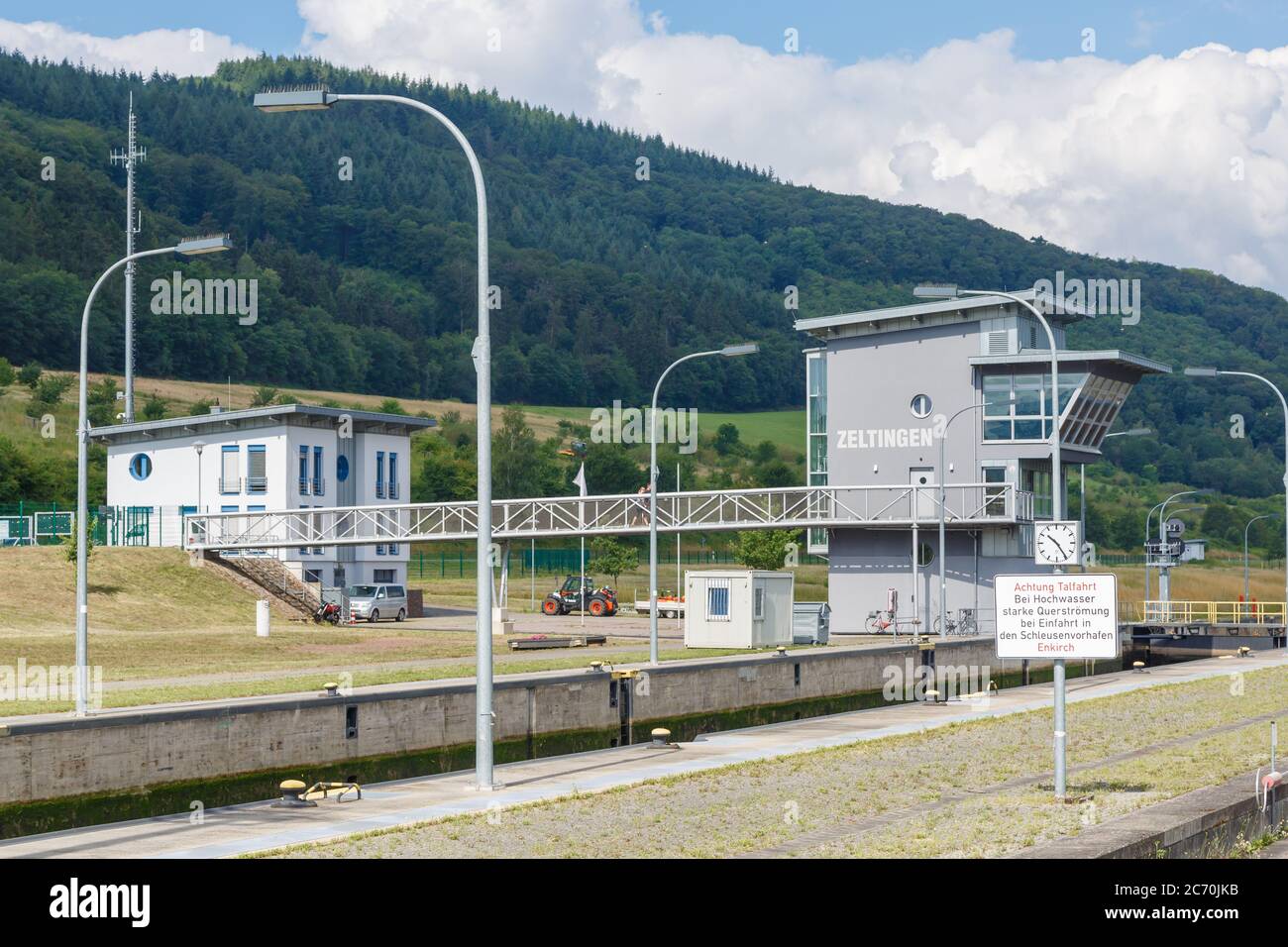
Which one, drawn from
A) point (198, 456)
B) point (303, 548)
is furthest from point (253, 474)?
point (303, 548)

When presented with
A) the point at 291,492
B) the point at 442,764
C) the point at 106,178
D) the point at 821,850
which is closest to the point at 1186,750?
the point at 821,850

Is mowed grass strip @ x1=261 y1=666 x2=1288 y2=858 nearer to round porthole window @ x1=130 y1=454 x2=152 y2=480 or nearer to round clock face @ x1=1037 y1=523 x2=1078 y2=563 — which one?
round clock face @ x1=1037 y1=523 x2=1078 y2=563

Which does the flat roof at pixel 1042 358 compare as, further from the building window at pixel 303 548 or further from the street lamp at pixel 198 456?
the street lamp at pixel 198 456

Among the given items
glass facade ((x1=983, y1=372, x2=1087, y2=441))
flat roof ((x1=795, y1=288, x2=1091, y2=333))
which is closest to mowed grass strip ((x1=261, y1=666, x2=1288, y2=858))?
glass facade ((x1=983, y1=372, x2=1087, y2=441))

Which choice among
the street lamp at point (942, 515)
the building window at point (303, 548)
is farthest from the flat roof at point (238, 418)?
the street lamp at point (942, 515)

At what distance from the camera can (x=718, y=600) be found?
4991 cm

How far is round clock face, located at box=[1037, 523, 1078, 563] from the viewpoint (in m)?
18.1

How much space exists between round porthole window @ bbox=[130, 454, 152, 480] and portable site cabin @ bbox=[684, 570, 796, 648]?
Result: 30.6 m

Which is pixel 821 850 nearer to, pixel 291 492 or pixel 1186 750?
pixel 1186 750

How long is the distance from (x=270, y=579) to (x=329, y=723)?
3816 cm

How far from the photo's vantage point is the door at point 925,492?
61844mm

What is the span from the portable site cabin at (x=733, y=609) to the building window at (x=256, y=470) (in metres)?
24.5

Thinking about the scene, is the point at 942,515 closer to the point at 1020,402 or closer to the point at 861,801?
the point at 1020,402

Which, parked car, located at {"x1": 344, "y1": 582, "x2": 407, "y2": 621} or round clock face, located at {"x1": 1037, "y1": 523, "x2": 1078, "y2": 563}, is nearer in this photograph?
round clock face, located at {"x1": 1037, "y1": 523, "x2": 1078, "y2": 563}
